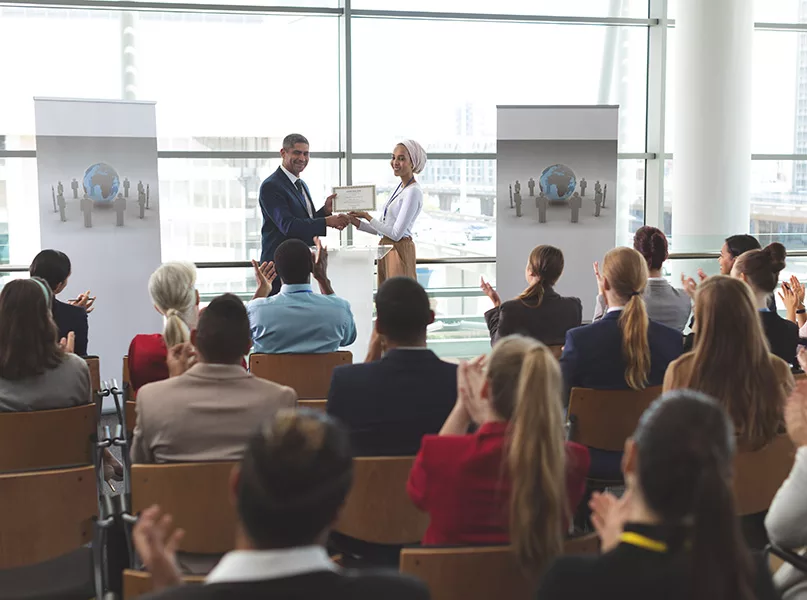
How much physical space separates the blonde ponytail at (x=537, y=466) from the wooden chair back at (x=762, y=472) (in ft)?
3.12

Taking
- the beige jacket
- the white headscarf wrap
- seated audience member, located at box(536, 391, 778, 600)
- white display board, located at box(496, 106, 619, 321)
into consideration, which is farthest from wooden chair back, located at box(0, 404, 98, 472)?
white display board, located at box(496, 106, 619, 321)

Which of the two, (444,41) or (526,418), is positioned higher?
(444,41)

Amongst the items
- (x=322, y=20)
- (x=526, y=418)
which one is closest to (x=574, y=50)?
(x=322, y=20)

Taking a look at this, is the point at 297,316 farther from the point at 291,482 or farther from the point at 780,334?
the point at 291,482

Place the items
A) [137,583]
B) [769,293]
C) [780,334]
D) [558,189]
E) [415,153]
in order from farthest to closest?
1. [558,189]
2. [415,153]
3. [769,293]
4. [780,334]
5. [137,583]

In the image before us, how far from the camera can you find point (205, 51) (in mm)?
7953

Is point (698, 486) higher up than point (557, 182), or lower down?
lower down

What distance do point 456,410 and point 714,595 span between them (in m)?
1.05

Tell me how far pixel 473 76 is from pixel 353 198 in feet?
9.61

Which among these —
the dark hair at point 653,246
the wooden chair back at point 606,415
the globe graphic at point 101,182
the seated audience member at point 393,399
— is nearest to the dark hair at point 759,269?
the dark hair at point 653,246

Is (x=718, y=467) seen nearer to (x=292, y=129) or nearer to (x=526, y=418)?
(x=526, y=418)

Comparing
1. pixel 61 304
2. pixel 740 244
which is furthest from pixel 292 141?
pixel 740 244

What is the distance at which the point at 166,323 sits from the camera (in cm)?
364

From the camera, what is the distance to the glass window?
825 centimetres
